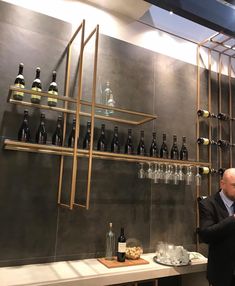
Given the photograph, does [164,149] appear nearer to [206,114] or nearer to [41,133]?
[206,114]

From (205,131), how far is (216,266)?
1.53 m

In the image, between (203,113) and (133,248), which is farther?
(203,113)

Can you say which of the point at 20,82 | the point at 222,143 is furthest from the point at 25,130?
the point at 222,143

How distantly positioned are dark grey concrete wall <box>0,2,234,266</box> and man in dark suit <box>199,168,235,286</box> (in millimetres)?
654

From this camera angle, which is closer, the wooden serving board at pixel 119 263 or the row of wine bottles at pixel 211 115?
the wooden serving board at pixel 119 263

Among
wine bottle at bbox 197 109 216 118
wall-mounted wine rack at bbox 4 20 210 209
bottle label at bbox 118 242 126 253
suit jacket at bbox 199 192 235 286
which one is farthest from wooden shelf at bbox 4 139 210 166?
wine bottle at bbox 197 109 216 118

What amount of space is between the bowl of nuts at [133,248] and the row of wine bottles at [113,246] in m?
0.08

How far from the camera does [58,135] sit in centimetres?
228

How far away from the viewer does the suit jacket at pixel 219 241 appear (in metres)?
1.95

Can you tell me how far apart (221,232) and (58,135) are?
143cm

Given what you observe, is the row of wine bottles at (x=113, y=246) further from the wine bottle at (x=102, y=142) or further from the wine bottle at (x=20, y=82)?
the wine bottle at (x=20, y=82)

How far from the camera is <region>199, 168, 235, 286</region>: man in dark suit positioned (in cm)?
196

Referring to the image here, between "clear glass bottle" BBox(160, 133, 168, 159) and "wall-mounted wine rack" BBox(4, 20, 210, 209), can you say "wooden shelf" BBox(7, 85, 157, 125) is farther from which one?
"clear glass bottle" BBox(160, 133, 168, 159)

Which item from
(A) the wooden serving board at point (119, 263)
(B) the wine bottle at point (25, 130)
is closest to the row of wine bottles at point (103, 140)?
(B) the wine bottle at point (25, 130)
